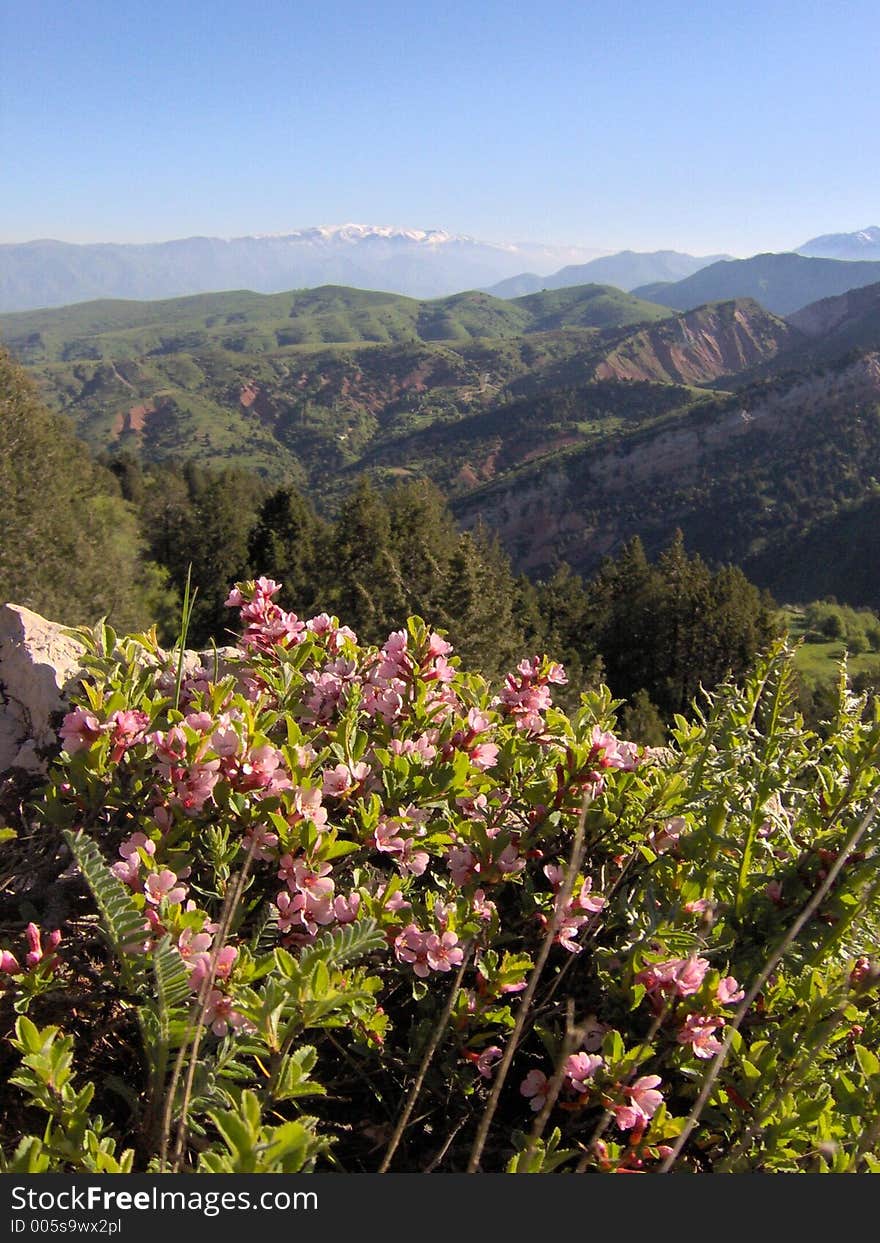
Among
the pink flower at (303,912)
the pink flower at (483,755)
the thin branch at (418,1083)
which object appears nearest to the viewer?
the thin branch at (418,1083)

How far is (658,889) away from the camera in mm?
2410

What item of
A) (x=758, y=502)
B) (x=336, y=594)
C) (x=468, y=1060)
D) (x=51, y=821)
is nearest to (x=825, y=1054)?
(x=468, y=1060)

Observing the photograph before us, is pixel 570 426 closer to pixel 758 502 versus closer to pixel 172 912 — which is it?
pixel 758 502

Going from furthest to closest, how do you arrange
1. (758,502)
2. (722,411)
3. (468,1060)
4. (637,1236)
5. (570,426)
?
1. (570,426)
2. (722,411)
3. (758,502)
4. (468,1060)
5. (637,1236)

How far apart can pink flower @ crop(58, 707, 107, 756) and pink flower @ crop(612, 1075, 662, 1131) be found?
175cm

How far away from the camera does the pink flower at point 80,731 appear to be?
2355 mm

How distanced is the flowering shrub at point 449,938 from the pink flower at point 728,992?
0.02 m

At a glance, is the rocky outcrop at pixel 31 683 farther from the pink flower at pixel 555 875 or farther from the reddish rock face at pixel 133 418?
the reddish rock face at pixel 133 418

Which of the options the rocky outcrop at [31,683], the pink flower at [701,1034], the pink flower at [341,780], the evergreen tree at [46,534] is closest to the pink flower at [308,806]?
the pink flower at [341,780]

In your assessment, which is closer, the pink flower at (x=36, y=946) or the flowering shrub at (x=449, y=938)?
the flowering shrub at (x=449, y=938)

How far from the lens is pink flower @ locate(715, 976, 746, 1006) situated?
1.98 meters

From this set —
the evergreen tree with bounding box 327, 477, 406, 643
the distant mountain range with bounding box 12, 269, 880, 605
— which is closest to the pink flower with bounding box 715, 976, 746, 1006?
the evergreen tree with bounding box 327, 477, 406, 643

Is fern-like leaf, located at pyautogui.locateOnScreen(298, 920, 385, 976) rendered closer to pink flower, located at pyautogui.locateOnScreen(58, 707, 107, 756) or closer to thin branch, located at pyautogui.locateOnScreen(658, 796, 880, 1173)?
thin branch, located at pyautogui.locateOnScreen(658, 796, 880, 1173)

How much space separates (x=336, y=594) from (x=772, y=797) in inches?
992
